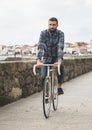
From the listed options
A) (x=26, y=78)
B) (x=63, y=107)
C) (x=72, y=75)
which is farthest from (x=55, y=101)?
(x=72, y=75)

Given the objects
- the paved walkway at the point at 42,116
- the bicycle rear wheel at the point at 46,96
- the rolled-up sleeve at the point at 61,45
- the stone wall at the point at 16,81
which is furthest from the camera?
the stone wall at the point at 16,81

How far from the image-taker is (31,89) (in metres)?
12.6

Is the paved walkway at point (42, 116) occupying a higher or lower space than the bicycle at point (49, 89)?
lower

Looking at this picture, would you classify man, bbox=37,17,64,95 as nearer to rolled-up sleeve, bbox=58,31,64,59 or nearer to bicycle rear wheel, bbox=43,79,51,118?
rolled-up sleeve, bbox=58,31,64,59

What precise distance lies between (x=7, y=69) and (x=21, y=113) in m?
1.75

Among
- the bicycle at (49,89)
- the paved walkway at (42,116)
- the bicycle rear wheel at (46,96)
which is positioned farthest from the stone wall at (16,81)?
the bicycle rear wheel at (46,96)

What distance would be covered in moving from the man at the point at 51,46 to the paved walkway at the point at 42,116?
747mm

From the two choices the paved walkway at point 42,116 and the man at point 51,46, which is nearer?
the paved walkway at point 42,116

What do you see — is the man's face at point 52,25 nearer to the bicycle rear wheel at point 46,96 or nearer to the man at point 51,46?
the man at point 51,46

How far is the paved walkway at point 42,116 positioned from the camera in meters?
7.34

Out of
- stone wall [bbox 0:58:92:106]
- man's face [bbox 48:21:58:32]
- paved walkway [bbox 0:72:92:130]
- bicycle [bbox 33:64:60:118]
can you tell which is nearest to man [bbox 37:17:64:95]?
man's face [bbox 48:21:58:32]

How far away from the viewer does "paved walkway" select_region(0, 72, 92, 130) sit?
24.1 feet

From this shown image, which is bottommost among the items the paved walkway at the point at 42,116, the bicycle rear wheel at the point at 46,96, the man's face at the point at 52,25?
the paved walkway at the point at 42,116

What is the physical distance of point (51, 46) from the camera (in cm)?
872
